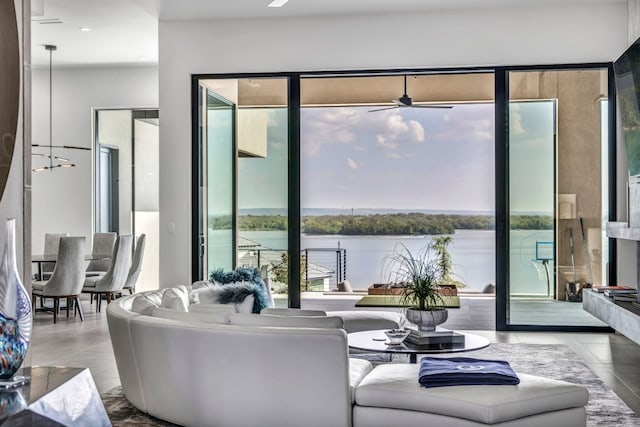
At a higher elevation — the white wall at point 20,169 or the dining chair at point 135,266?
the white wall at point 20,169

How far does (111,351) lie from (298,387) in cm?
320

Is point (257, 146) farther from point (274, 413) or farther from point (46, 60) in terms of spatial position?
point (274, 413)

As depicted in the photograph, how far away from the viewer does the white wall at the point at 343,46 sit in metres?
6.75

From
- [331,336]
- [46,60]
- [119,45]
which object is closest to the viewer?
[331,336]

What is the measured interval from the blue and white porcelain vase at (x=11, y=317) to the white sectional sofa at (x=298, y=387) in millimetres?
1254

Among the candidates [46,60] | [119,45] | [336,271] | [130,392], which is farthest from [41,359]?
[336,271]

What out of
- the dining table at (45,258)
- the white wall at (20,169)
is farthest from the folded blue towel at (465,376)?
the dining table at (45,258)

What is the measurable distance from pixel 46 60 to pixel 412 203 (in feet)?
20.7

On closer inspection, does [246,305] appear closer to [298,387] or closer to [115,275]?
[298,387]

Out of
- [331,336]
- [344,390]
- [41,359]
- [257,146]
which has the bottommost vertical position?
[41,359]

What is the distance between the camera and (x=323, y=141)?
39.6ft

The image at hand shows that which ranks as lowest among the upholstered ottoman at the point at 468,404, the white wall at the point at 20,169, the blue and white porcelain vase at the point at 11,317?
the upholstered ottoman at the point at 468,404

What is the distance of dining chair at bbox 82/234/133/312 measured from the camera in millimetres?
8242

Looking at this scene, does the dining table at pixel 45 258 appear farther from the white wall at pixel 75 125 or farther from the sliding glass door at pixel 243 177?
the sliding glass door at pixel 243 177
